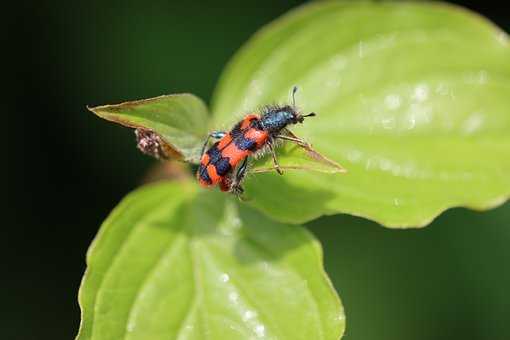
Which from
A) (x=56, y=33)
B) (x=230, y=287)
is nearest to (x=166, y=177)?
(x=230, y=287)

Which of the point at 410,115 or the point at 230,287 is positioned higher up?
the point at 410,115

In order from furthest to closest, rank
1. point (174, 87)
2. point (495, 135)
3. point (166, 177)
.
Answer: point (174, 87)
point (166, 177)
point (495, 135)

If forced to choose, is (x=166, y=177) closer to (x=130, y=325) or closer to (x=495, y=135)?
(x=130, y=325)

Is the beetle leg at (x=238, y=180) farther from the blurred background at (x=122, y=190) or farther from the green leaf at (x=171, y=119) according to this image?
the blurred background at (x=122, y=190)

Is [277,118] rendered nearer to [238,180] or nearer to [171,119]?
[238,180]

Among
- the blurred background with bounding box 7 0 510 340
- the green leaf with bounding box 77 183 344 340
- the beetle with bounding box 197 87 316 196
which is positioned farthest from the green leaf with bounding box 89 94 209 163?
the blurred background with bounding box 7 0 510 340

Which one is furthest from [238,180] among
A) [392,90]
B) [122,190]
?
[122,190]
